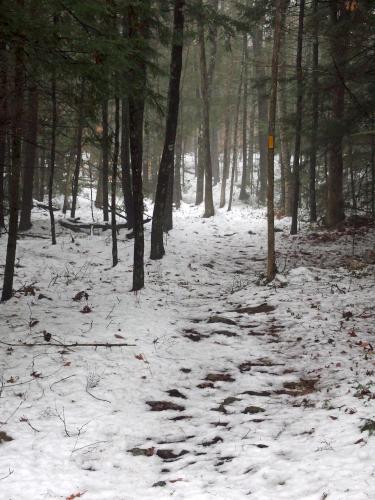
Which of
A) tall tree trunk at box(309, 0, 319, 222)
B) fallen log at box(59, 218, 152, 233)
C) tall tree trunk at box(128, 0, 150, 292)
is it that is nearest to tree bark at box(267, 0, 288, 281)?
tall tree trunk at box(128, 0, 150, 292)

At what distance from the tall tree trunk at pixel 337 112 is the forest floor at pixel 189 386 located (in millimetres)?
4175

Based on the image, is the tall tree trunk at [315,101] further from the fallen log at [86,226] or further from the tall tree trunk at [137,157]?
the fallen log at [86,226]

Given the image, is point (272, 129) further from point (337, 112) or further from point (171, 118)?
point (337, 112)

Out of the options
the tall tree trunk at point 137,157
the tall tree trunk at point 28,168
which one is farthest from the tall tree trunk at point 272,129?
the tall tree trunk at point 28,168

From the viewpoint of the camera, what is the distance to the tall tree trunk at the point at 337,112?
1296 cm

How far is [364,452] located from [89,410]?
318cm

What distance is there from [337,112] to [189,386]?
13.4 metres

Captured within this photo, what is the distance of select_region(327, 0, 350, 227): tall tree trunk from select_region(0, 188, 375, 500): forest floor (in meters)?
4.17

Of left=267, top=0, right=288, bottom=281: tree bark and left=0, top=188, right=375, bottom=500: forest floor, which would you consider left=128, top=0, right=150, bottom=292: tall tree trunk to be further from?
left=267, top=0, right=288, bottom=281: tree bark

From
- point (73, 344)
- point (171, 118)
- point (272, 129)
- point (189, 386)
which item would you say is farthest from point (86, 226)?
point (189, 386)

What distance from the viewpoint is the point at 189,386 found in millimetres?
6340

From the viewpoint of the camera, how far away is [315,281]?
11141mm

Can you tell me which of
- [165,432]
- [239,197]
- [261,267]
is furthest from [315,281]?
[239,197]

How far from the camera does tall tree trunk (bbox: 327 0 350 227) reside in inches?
510
